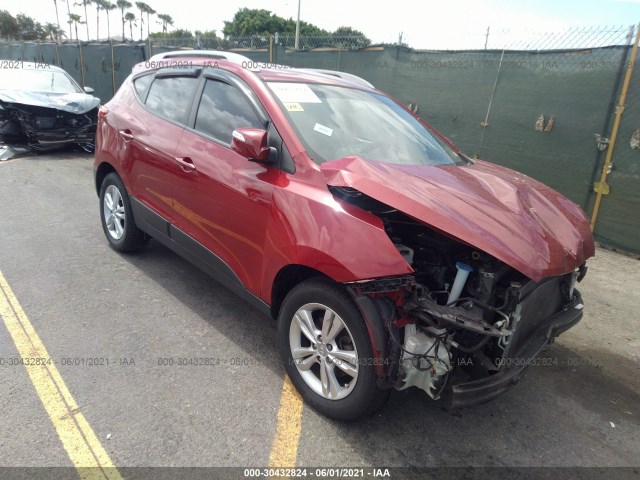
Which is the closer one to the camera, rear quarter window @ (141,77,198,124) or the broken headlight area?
rear quarter window @ (141,77,198,124)

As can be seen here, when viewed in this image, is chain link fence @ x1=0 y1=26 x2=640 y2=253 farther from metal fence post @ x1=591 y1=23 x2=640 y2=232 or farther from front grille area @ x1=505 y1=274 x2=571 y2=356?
front grille area @ x1=505 y1=274 x2=571 y2=356

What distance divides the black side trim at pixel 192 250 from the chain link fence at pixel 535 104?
16.7ft

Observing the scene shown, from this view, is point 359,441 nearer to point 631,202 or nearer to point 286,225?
point 286,225

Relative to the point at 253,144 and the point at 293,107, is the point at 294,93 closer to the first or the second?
the point at 293,107

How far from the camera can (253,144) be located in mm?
2611

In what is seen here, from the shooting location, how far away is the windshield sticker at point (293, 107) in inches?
114

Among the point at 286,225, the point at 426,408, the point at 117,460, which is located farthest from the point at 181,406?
the point at 426,408

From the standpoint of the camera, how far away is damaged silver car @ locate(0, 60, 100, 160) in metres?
8.31

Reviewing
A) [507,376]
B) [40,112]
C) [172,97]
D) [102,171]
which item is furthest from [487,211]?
[40,112]

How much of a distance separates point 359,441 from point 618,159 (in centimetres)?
533

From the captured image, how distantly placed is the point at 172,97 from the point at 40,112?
609 centimetres

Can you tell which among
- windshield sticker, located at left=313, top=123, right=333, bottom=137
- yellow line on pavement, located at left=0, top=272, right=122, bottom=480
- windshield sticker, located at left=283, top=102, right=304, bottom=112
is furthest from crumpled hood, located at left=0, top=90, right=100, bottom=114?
windshield sticker, located at left=313, top=123, right=333, bottom=137

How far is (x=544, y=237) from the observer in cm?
227

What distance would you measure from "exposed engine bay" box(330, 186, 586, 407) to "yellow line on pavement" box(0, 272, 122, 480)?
1445mm
